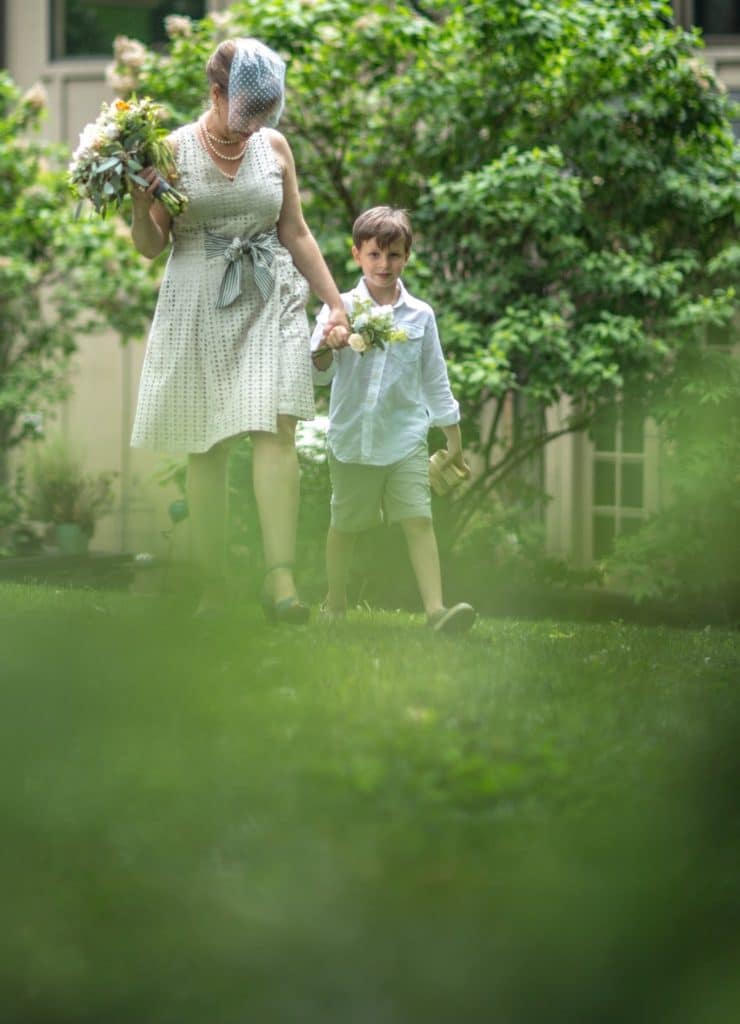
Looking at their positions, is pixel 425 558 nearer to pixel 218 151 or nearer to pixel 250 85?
pixel 218 151

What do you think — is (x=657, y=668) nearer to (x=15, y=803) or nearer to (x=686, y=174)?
(x=15, y=803)

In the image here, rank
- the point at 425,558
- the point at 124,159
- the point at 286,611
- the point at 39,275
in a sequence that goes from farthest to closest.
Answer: the point at 39,275
the point at 425,558
the point at 124,159
the point at 286,611

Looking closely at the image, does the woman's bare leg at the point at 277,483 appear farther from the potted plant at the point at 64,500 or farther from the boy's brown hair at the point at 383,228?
the potted plant at the point at 64,500

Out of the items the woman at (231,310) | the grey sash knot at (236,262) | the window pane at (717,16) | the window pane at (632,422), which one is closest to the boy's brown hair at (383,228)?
the woman at (231,310)

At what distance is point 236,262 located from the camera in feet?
13.7

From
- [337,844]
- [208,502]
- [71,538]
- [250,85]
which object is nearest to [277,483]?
[208,502]

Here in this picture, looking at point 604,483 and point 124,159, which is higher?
point 124,159

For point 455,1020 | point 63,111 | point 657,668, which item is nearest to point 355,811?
point 455,1020

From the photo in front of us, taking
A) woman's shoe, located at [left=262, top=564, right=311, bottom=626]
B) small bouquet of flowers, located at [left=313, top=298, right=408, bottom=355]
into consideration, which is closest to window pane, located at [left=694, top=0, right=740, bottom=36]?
small bouquet of flowers, located at [left=313, top=298, right=408, bottom=355]

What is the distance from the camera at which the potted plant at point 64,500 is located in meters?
10.9

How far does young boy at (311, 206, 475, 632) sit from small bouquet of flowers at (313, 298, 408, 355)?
0.08 meters

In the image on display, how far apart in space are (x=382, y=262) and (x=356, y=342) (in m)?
0.42

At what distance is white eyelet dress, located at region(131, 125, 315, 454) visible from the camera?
4.16 meters

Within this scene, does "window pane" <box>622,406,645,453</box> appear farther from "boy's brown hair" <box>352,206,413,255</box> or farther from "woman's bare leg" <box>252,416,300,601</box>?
"woman's bare leg" <box>252,416,300,601</box>
